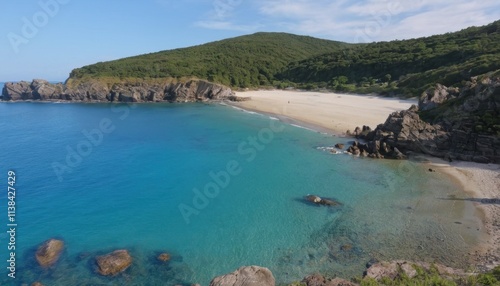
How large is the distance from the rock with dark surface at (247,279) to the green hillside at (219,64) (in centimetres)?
9091

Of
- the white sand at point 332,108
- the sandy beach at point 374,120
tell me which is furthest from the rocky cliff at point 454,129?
the white sand at point 332,108

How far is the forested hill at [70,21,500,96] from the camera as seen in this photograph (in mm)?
65812

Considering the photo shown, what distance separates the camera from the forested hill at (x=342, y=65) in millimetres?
65812

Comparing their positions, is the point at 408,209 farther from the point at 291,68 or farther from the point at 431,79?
the point at 291,68

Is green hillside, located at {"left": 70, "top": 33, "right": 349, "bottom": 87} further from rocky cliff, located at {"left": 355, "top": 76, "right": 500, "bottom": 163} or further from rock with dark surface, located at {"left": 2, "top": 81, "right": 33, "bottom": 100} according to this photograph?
rocky cliff, located at {"left": 355, "top": 76, "right": 500, "bottom": 163}

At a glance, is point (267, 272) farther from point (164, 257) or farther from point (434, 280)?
point (164, 257)

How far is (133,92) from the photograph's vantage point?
9275 cm

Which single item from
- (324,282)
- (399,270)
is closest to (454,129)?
(399,270)

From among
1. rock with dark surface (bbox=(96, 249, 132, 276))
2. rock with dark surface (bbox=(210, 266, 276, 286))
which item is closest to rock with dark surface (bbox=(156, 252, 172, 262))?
rock with dark surface (bbox=(96, 249, 132, 276))

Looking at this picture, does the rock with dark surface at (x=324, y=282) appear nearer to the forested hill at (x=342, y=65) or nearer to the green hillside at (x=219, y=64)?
the forested hill at (x=342, y=65)

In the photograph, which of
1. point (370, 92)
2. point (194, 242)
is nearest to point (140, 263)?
point (194, 242)

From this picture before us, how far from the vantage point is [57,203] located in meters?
25.8

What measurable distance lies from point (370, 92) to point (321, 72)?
104ft

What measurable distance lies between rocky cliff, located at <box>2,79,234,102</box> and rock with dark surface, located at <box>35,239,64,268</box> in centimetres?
7315
